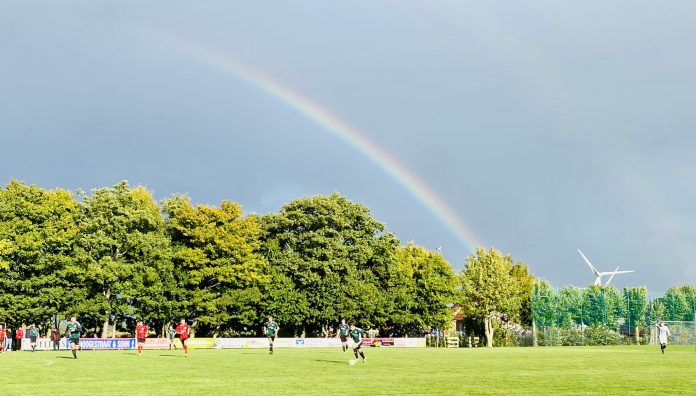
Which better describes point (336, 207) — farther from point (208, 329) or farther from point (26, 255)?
point (26, 255)

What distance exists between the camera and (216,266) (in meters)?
84.6

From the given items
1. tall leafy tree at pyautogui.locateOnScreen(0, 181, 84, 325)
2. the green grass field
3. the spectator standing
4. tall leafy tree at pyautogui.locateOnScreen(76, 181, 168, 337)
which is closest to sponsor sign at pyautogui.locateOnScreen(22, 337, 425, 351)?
the spectator standing

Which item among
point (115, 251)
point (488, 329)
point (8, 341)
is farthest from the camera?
point (488, 329)

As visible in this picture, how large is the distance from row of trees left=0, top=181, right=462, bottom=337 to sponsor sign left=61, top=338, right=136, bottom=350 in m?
6.33

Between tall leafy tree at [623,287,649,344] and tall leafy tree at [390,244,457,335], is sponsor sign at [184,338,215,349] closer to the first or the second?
tall leafy tree at [390,244,457,335]

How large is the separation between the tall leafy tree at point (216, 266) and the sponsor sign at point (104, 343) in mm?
9776

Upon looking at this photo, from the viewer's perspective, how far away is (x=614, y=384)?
2331 cm

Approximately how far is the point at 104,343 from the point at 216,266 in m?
16.6

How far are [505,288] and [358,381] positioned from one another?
289 feet

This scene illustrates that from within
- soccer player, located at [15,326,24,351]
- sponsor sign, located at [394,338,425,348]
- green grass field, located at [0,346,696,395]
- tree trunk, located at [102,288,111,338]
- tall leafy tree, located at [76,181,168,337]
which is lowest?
sponsor sign, located at [394,338,425,348]

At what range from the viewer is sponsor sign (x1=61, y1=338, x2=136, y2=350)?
70.5 metres

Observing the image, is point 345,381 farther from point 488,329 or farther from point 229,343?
point 488,329

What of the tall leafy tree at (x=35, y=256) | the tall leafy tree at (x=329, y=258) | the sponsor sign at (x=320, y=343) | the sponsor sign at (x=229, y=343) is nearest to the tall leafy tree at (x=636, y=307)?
the tall leafy tree at (x=329, y=258)

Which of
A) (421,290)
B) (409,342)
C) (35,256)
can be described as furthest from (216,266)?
(421,290)
